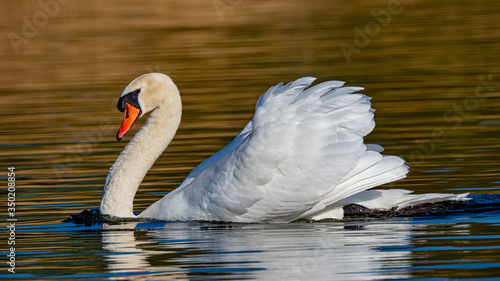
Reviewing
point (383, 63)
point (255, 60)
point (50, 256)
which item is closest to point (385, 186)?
point (50, 256)

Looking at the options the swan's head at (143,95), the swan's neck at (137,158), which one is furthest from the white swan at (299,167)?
the swan's head at (143,95)

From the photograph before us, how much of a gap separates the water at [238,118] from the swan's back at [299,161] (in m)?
0.26

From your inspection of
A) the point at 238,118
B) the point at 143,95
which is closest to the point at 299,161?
the point at 143,95

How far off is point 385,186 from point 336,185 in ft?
8.99

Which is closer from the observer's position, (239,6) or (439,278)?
(439,278)

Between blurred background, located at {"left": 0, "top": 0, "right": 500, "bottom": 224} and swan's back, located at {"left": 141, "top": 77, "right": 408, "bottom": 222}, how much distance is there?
170 cm

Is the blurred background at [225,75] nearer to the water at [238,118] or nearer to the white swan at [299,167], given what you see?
the water at [238,118]

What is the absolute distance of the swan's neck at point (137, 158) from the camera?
11.0 m

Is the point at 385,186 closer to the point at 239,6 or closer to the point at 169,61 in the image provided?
the point at 169,61

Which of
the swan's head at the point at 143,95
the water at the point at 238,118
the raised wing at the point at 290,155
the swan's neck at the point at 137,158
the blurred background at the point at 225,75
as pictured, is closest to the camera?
the water at the point at 238,118

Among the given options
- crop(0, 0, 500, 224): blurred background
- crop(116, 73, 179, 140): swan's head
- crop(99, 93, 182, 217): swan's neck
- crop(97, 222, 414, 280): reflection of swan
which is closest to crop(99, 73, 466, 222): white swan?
crop(97, 222, 414, 280): reflection of swan

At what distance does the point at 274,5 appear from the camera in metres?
38.3

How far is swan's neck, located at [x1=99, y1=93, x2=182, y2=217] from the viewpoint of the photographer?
1098 centimetres

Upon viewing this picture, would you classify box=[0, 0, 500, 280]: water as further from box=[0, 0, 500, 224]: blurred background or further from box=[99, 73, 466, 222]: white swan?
box=[99, 73, 466, 222]: white swan
